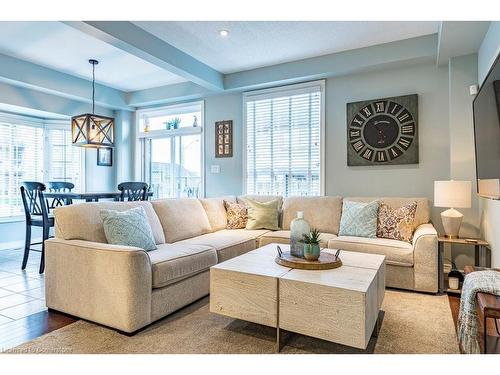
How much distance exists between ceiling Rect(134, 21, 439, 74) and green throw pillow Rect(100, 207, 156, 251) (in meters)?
1.99

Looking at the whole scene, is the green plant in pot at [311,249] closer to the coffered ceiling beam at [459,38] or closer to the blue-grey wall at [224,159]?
the coffered ceiling beam at [459,38]

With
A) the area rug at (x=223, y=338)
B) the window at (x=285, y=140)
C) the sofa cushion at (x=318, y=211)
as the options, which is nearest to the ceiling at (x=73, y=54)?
the window at (x=285, y=140)

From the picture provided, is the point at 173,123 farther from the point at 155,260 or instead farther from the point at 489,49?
the point at 489,49

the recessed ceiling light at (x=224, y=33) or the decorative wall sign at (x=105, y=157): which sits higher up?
the recessed ceiling light at (x=224, y=33)

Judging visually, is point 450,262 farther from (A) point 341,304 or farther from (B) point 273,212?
(A) point 341,304

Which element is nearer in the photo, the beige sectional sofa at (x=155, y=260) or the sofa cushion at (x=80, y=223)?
the beige sectional sofa at (x=155, y=260)

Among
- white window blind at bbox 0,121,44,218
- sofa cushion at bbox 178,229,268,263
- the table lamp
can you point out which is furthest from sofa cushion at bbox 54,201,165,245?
white window blind at bbox 0,121,44,218

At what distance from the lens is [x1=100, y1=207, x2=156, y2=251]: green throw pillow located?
2.57 metres

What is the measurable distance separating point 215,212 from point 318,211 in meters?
1.30

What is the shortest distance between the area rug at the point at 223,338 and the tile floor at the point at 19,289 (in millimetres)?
594

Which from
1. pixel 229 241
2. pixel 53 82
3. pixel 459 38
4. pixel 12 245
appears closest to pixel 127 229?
pixel 229 241

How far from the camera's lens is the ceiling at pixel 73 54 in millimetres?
3405

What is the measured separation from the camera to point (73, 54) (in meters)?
4.04

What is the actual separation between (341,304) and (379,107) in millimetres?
2979
